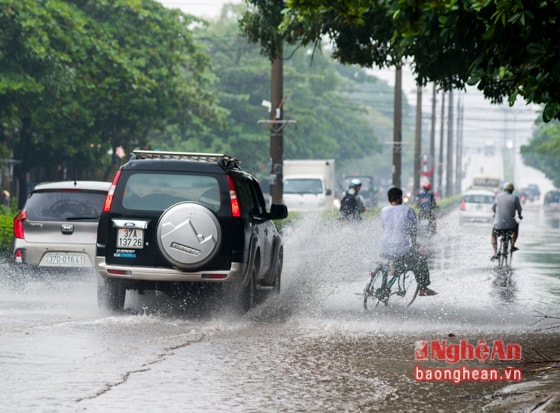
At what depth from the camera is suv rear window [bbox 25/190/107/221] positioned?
15.1 m

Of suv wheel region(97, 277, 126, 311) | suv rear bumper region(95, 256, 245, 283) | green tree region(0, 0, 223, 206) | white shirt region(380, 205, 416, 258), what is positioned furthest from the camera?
green tree region(0, 0, 223, 206)

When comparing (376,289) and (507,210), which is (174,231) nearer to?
(376,289)

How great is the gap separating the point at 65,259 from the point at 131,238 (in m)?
2.38

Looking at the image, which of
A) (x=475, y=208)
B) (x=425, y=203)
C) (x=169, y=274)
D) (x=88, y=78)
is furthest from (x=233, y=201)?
(x=475, y=208)

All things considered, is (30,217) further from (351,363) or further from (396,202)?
Answer: (351,363)

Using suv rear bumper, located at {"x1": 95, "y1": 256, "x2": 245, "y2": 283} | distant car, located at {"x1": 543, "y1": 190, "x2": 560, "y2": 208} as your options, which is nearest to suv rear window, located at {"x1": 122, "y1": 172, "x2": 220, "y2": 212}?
suv rear bumper, located at {"x1": 95, "y1": 256, "x2": 245, "y2": 283}

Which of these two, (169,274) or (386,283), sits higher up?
(169,274)

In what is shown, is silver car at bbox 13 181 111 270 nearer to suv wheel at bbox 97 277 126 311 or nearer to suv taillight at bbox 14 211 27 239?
suv taillight at bbox 14 211 27 239

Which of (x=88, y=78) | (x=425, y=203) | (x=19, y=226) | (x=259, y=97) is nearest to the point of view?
(x=19, y=226)

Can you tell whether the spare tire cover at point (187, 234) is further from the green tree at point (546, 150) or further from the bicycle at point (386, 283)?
the green tree at point (546, 150)

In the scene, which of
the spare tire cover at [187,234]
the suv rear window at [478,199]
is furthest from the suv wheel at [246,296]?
the suv rear window at [478,199]

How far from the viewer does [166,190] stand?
12867 mm

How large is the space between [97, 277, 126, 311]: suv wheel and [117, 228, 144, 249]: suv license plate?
48cm

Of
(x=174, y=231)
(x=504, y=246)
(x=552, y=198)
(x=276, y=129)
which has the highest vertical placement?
(x=276, y=129)
